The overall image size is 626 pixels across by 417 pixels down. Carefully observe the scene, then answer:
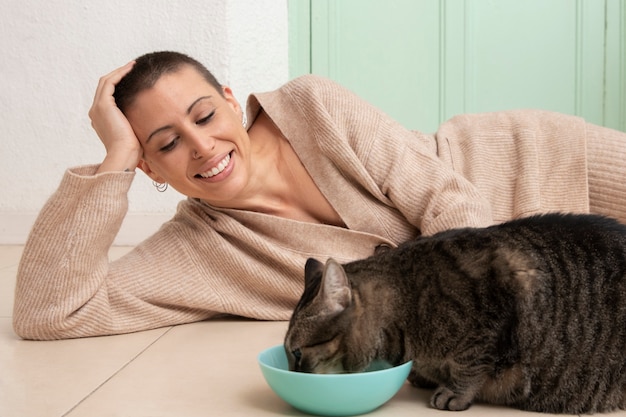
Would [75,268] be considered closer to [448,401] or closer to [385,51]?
[448,401]

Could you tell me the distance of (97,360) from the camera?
1.52 meters

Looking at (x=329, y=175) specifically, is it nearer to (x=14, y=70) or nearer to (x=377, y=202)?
(x=377, y=202)

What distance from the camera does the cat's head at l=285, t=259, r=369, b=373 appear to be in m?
1.13

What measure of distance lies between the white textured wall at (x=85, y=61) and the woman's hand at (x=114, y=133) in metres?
1.30

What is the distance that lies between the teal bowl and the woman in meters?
0.64

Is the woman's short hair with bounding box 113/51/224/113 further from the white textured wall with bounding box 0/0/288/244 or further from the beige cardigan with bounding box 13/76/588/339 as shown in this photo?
the white textured wall with bounding box 0/0/288/244

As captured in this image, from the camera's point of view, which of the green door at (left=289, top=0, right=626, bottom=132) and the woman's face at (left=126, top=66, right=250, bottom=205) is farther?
the green door at (left=289, top=0, right=626, bottom=132)

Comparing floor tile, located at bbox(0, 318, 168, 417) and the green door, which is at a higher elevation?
the green door

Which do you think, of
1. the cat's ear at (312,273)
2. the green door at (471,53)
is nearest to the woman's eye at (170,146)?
the cat's ear at (312,273)

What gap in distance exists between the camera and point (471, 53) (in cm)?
338

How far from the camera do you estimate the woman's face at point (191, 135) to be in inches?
66.0

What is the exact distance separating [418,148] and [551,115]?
45 cm

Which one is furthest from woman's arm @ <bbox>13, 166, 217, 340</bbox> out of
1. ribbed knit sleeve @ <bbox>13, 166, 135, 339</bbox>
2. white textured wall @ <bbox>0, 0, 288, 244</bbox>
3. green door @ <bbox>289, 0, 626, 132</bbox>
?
green door @ <bbox>289, 0, 626, 132</bbox>

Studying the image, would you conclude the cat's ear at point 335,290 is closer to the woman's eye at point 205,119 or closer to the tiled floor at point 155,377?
the tiled floor at point 155,377
